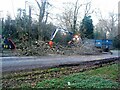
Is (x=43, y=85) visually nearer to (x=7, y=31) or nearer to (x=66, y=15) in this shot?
(x=7, y=31)

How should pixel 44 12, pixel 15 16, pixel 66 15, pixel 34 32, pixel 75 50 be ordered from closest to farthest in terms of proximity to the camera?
1. pixel 75 50
2. pixel 34 32
3. pixel 15 16
4. pixel 44 12
5. pixel 66 15

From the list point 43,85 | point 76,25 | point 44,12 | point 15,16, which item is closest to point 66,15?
point 76,25

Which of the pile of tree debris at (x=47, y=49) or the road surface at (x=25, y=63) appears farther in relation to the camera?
the pile of tree debris at (x=47, y=49)

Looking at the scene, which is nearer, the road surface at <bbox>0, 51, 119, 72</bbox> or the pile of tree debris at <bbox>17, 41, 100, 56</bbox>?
the road surface at <bbox>0, 51, 119, 72</bbox>

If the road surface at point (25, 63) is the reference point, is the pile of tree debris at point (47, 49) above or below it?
above

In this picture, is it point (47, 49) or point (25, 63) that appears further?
point (47, 49)

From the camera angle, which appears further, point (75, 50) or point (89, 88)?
point (75, 50)

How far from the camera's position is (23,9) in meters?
30.5

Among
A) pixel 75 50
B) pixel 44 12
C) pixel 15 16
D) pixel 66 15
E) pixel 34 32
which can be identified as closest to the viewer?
pixel 75 50

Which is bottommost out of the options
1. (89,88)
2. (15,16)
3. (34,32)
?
(89,88)

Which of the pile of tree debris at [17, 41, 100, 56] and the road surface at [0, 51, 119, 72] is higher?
the pile of tree debris at [17, 41, 100, 56]

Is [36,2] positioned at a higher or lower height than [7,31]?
higher

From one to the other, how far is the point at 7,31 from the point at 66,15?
14.7m

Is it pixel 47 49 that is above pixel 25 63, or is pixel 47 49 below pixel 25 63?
above
